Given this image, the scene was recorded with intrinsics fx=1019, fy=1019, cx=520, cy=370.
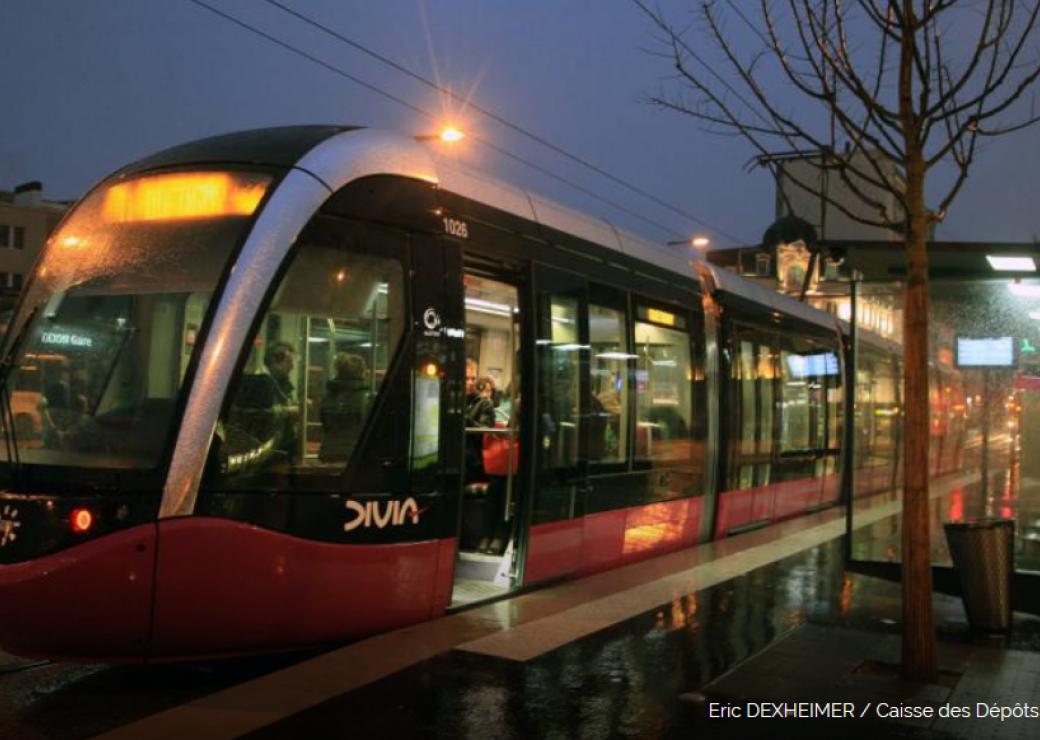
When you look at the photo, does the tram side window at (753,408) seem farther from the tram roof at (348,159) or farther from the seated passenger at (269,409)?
the seated passenger at (269,409)

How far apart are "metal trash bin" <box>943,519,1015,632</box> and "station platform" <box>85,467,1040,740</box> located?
0.20 metres

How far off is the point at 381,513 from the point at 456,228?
216 cm

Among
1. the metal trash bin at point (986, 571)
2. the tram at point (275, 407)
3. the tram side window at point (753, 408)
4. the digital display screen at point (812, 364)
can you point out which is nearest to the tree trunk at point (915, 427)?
the metal trash bin at point (986, 571)

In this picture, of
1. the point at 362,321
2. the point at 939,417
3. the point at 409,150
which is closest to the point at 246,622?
the point at 362,321

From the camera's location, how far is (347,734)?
520cm

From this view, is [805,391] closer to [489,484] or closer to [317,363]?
[489,484]

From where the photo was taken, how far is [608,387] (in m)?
9.56

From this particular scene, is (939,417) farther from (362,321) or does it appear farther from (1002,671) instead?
(362,321)

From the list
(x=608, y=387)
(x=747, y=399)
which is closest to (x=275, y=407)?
(x=608, y=387)

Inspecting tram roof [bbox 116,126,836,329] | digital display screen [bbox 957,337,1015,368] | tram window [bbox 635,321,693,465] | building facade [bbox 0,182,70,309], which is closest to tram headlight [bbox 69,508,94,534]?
tram roof [bbox 116,126,836,329]

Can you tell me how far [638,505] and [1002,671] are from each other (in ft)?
13.4

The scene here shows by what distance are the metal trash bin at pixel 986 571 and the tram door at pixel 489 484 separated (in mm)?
3501

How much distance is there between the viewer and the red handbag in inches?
347

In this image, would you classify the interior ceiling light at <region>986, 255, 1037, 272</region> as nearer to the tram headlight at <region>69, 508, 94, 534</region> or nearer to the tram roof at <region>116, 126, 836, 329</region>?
the tram roof at <region>116, 126, 836, 329</region>
